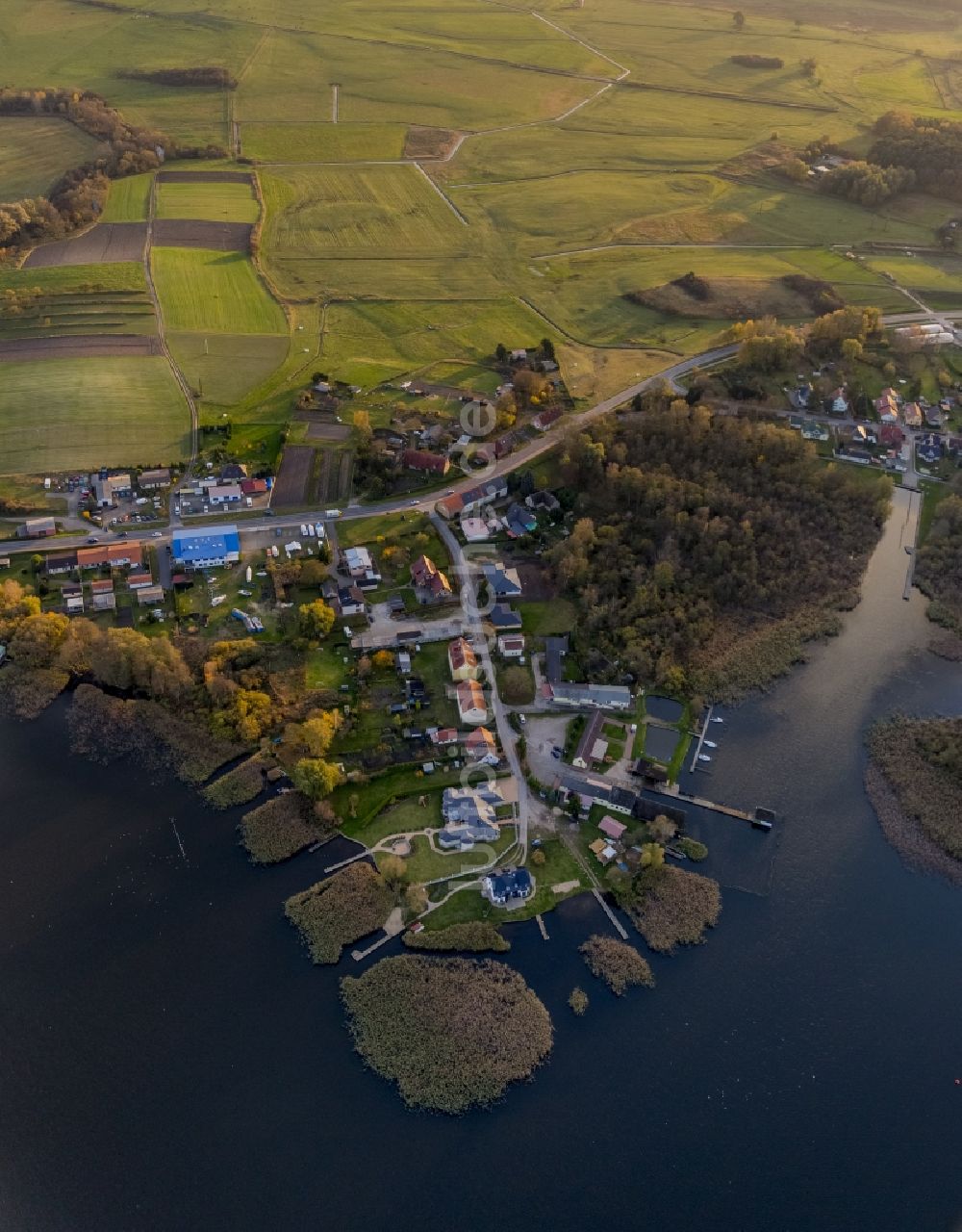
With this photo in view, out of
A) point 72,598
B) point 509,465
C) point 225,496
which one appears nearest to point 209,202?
point 225,496

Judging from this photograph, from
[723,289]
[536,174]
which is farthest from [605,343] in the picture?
[536,174]

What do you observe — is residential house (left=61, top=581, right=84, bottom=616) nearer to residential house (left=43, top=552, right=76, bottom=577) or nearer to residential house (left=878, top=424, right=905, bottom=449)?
residential house (left=43, top=552, right=76, bottom=577)

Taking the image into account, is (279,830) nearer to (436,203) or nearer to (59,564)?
(59,564)

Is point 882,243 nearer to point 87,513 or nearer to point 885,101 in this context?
point 885,101

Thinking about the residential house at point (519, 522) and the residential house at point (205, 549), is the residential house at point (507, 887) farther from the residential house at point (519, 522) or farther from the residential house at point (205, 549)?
the residential house at point (205, 549)

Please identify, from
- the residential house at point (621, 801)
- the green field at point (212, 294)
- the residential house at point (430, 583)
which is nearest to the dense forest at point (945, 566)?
the residential house at point (621, 801)

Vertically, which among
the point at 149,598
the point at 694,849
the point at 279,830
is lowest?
the point at 279,830

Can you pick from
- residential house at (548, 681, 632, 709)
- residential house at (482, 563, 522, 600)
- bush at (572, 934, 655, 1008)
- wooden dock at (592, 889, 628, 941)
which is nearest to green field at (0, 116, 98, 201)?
residential house at (482, 563, 522, 600)
